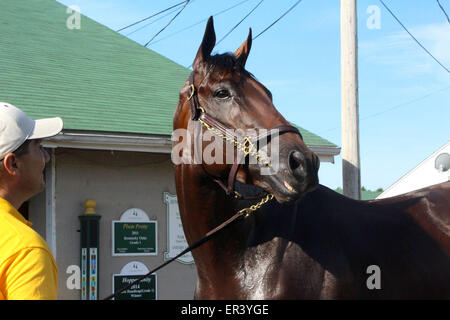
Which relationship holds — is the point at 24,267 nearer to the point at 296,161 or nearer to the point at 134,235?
the point at 296,161

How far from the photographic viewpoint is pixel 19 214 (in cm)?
210

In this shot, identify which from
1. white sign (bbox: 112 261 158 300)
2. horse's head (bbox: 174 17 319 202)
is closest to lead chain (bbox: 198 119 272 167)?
horse's head (bbox: 174 17 319 202)

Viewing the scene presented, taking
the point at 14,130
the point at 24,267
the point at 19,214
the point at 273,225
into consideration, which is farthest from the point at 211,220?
the point at 24,267

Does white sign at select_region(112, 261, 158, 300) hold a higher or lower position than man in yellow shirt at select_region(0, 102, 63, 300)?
lower

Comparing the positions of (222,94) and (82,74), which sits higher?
(82,74)

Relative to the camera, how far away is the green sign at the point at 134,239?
759 cm

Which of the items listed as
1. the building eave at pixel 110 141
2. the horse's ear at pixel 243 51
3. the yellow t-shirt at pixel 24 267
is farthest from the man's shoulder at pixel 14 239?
the building eave at pixel 110 141

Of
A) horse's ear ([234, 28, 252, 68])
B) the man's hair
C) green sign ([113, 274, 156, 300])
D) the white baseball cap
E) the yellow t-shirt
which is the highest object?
horse's ear ([234, 28, 252, 68])

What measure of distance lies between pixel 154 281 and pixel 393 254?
15.6ft

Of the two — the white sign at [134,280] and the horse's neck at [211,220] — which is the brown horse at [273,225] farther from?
the white sign at [134,280]

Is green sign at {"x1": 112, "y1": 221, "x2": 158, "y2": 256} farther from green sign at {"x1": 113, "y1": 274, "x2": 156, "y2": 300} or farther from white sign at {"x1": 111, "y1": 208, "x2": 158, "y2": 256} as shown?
green sign at {"x1": 113, "y1": 274, "x2": 156, "y2": 300}

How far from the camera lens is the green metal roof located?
7.41 meters

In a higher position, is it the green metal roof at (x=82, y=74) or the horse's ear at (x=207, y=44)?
the green metal roof at (x=82, y=74)

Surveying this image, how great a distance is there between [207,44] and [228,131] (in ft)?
2.10
